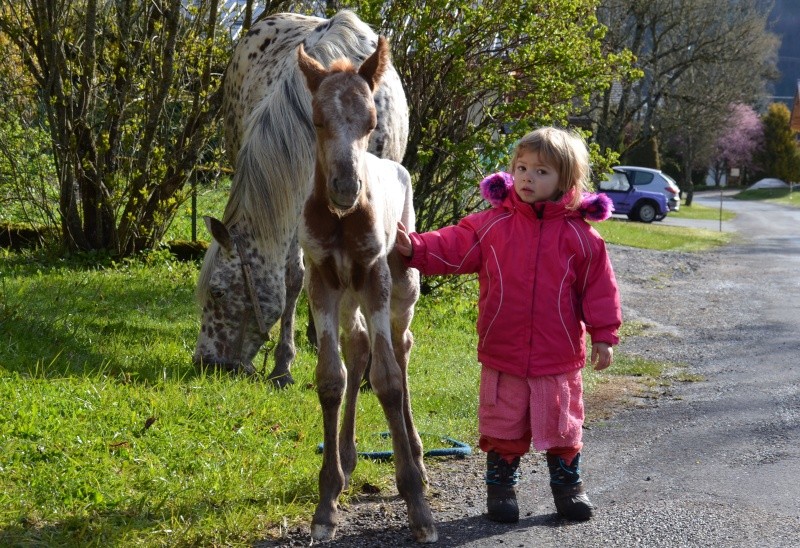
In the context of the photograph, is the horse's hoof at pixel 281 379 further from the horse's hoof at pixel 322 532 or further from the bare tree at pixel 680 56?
the bare tree at pixel 680 56

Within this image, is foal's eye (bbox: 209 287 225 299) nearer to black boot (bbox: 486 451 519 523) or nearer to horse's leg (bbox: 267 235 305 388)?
horse's leg (bbox: 267 235 305 388)

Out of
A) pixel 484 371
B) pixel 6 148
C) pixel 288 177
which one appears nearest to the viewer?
pixel 484 371

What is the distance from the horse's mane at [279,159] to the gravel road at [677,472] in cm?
202

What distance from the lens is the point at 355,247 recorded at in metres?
4.13

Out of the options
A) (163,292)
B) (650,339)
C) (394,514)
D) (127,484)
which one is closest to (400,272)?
(394,514)

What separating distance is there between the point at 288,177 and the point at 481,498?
2522 millimetres

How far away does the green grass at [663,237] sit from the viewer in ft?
76.9

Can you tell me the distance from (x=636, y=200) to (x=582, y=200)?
30451 mm

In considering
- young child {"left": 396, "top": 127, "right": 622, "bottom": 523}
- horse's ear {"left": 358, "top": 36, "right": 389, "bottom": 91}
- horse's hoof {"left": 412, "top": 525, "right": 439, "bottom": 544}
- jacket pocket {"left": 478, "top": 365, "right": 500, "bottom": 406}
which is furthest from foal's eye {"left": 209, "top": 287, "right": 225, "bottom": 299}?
horse's hoof {"left": 412, "top": 525, "right": 439, "bottom": 544}

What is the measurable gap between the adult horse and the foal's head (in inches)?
83.7

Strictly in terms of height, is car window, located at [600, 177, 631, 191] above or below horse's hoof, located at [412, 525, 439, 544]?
→ above

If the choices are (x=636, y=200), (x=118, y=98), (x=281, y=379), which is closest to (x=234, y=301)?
(x=281, y=379)

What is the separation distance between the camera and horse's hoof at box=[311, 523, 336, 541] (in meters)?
4.01

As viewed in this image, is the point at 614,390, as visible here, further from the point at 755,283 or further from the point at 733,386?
the point at 755,283
